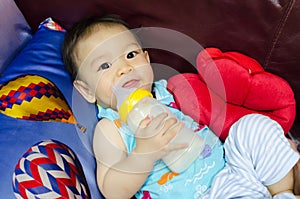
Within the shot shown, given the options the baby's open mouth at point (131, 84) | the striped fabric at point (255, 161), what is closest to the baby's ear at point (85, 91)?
the baby's open mouth at point (131, 84)

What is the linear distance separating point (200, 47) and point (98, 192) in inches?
18.6

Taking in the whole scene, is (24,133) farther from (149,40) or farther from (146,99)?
(149,40)

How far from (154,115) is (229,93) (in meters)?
0.27

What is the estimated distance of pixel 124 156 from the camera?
3.01 ft

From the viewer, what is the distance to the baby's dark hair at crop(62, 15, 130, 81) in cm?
94

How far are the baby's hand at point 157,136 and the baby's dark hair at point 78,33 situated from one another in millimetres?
260

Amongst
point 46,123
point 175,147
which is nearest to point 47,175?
point 46,123

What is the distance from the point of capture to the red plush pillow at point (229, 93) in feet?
3.22

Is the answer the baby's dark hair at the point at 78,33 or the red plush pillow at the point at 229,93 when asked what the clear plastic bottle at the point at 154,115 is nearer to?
the red plush pillow at the point at 229,93

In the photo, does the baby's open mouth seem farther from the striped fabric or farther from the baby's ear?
the striped fabric

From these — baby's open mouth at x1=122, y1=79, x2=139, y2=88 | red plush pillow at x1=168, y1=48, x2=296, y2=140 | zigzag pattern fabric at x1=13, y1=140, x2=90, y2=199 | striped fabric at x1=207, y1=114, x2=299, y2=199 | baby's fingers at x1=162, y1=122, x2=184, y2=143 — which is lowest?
striped fabric at x1=207, y1=114, x2=299, y2=199

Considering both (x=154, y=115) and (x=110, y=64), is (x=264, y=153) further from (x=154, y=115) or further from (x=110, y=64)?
(x=110, y=64)

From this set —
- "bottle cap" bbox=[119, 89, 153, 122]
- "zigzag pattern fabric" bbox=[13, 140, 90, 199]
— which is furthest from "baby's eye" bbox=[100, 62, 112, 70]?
"zigzag pattern fabric" bbox=[13, 140, 90, 199]

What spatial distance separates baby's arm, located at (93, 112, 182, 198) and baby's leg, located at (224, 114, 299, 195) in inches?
6.9
